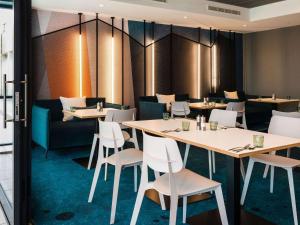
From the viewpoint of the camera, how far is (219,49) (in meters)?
9.34

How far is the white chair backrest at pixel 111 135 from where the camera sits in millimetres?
2838

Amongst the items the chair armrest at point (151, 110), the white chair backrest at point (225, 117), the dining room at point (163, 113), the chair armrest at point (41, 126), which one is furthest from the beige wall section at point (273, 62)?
the chair armrest at point (41, 126)

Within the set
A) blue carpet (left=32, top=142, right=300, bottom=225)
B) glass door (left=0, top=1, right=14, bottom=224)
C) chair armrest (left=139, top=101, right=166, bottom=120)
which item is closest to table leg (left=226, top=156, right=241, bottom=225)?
blue carpet (left=32, top=142, right=300, bottom=225)

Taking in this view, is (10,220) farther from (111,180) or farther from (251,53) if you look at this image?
(251,53)

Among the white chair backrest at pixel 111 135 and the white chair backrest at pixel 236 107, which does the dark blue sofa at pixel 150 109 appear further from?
the white chair backrest at pixel 111 135

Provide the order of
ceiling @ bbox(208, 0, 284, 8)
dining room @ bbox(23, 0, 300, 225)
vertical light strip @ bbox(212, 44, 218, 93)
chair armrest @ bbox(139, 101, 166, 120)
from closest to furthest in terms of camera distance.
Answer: dining room @ bbox(23, 0, 300, 225) → chair armrest @ bbox(139, 101, 166, 120) → ceiling @ bbox(208, 0, 284, 8) → vertical light strip @ bbox(212, 44, 218, 93)

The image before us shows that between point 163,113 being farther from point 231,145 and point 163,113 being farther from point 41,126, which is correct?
point 41,126

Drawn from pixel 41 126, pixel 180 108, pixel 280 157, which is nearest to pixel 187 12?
pixel 180 108

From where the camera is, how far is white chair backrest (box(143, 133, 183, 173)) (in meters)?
2.12

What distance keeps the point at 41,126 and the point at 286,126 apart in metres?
3.74

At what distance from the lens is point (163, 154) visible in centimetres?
216

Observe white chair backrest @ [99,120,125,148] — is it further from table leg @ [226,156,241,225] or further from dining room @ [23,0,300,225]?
table leg @ [226,156,241,225]

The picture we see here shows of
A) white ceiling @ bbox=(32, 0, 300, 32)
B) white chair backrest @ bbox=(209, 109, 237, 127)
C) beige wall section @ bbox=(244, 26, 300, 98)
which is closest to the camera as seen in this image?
white chair backrest @ bbox=(209, 109, 237, 127)

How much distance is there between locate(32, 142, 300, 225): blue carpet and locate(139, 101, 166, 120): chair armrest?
71.6 inches
